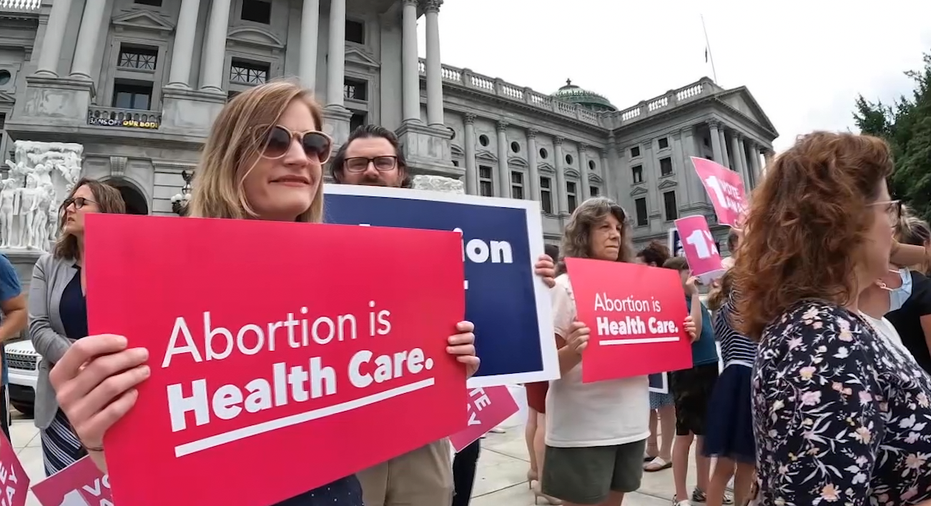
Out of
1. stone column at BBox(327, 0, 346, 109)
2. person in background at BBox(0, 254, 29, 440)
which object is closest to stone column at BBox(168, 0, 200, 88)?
stone column at BBox(327, 0, 346, 109)

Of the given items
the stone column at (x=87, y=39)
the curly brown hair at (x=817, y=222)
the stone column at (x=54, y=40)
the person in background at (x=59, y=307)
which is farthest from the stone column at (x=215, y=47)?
the curly brown hair at (x=817, y=222)

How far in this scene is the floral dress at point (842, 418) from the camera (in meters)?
1.05

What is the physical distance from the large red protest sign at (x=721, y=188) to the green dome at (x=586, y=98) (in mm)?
45567

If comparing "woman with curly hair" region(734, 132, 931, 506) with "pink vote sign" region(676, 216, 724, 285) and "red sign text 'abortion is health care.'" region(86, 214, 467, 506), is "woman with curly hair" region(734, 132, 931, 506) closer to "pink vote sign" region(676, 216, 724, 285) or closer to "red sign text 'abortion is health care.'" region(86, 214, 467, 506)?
"red sign text 'abortion is health care.'" region(86, 214, 467, 506)

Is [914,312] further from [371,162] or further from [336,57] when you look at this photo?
[336,57]

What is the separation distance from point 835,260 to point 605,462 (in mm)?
1557

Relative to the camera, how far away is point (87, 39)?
17.6m

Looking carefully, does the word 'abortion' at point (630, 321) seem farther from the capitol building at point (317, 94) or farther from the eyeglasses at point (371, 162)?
the capitol building at point (317, 94)

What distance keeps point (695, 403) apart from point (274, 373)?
150 inches

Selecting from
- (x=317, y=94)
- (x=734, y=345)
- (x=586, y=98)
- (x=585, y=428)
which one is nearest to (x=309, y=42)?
(x=317, y=94)

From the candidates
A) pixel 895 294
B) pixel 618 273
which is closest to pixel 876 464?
pixel 618 273

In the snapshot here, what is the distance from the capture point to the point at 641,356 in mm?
2703

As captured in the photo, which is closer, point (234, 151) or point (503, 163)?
point (234, 151)

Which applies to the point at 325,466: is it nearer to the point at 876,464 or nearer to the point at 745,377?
the point at 876,464
